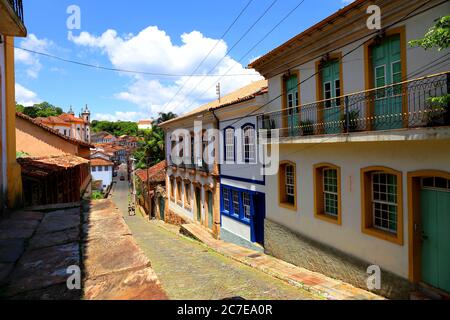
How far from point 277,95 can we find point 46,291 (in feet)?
37.2

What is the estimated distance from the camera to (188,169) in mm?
21812

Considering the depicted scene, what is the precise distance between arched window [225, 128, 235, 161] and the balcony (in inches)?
430

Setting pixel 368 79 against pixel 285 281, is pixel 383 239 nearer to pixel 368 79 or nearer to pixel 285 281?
pixel 285 281

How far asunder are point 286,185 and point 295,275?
3.57 metres

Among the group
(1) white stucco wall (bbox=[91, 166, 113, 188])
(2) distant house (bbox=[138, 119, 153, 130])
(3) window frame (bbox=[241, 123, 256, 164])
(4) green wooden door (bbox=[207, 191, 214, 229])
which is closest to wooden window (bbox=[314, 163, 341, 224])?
(3) window frame (bbox=[241, 123, 256, 164])

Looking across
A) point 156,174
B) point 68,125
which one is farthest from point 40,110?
point 156,174

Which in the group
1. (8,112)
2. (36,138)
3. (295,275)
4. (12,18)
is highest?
(12,18)

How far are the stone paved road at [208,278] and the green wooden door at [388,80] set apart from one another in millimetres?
4788

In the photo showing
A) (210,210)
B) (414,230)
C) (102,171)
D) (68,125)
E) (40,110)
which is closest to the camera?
(414,230)

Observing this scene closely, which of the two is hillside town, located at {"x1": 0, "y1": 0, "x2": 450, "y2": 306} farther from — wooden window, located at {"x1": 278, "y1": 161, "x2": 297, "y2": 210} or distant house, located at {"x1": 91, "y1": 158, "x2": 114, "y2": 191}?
distant house, located at {"x1": 91, "y1": 158, "x2": 114, "y2": 191}

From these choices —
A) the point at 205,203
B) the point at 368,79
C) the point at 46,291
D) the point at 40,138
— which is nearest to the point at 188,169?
the point at 205,203

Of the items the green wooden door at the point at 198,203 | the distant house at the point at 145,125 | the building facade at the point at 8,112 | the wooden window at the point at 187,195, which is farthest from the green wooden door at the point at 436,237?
the distant house at the point at 145,125

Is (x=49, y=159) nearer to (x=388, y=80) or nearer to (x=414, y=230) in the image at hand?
(x=388, y=80)

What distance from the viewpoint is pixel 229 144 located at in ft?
53.2
